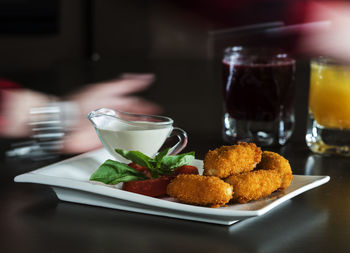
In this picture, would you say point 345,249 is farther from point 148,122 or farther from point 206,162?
point 148,122

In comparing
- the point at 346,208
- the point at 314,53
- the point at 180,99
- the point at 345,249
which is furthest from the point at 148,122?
the point at 314,53

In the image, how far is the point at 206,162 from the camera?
1.04 m

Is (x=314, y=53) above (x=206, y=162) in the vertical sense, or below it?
below

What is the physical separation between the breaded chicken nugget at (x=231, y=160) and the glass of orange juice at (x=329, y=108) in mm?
375

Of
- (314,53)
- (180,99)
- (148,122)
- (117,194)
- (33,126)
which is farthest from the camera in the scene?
(314,53)

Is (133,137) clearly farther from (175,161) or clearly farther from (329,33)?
(329,33)

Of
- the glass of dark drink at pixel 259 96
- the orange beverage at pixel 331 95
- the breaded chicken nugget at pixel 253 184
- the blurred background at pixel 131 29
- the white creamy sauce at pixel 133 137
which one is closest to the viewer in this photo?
the breaded chicken nugget at pixel 253 184

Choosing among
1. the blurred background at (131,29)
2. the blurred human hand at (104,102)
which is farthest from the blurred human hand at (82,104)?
the blurred background at (131,29)

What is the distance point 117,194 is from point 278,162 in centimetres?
28

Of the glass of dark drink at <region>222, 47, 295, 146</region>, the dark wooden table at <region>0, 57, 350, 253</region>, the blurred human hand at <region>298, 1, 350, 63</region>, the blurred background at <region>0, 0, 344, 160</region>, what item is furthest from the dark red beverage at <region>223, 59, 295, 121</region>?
the blurred human hand at <region>298, 1, 350, 63</region>

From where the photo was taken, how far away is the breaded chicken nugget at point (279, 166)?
1.05 meters

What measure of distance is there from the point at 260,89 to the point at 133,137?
0.42 metres

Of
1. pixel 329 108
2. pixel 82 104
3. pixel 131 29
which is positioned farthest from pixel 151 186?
pixel 131 29

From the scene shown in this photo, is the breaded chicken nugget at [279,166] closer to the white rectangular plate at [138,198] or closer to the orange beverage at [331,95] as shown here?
the white rectangular plate at [138,198]
